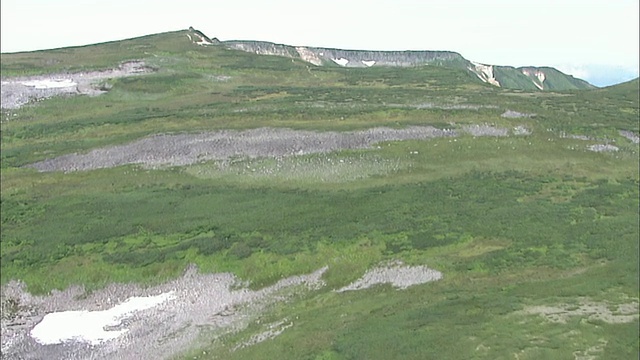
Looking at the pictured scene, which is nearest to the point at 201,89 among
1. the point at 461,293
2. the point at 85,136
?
the point at 85,136

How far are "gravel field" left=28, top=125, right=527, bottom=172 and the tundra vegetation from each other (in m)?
1.85

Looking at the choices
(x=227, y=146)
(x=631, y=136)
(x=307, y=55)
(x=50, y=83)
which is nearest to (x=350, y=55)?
(x=307, y=55)

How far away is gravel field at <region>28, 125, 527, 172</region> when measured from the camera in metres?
64.8

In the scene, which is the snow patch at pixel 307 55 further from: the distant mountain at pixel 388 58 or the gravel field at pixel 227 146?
the gravel field at pixel 227 146

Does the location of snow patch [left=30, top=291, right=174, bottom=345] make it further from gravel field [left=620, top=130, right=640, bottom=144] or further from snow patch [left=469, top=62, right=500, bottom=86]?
snow patch [left=469, top=62, right=500, bottom=86]

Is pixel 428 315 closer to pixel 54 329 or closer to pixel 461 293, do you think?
pixel 461 293

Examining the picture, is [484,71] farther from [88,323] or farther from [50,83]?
[88,323]

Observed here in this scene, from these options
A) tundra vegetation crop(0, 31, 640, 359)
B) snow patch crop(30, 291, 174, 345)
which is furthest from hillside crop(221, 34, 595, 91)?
snow patch crop(30, 291, 174, 345)

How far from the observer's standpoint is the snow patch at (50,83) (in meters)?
101

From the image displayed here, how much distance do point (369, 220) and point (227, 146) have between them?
84.5ft

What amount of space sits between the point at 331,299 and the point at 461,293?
9.46m

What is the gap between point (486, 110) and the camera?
80.4 metres

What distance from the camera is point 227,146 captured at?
67.3 metres

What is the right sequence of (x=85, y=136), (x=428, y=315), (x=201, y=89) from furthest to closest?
(x=201, y=89) < (x=85, y=136) < (x=428, y=315)
